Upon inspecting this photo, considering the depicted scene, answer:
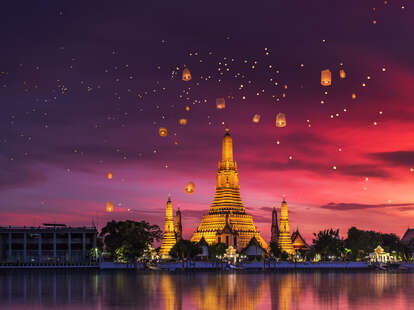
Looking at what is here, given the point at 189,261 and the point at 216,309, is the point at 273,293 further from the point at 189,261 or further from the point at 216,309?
the point at 189,261

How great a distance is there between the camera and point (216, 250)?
123m

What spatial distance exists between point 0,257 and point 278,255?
2188 inches

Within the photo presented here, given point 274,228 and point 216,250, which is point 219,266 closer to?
point 216,250

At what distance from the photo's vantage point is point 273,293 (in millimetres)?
47406

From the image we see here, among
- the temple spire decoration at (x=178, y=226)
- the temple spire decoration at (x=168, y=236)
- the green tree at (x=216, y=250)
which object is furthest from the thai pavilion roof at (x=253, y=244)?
the temple spire decoration at (x=178, y=226)

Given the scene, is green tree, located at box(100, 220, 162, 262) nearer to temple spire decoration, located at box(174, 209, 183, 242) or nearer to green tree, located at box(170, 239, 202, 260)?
green tree, located at box(170, 239, 202, 260)

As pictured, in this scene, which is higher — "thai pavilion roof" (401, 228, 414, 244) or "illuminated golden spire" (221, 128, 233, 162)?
"illuminated golden spire" (221, 128, 233, 162)

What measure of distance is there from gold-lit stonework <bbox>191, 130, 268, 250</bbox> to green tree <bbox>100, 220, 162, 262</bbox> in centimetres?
1590

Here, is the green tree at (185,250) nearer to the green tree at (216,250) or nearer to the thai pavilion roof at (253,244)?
the green tree at (216,250)

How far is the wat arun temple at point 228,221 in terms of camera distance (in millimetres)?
133500

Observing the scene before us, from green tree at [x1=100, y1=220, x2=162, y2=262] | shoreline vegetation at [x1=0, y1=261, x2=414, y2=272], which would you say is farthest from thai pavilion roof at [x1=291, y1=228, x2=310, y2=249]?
green tree at [x1=100, y1=220, x2=162, y2=262]

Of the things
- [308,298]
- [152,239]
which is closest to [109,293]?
[308,298]

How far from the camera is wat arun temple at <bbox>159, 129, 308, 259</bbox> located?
134 metres

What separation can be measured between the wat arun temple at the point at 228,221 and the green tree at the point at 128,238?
12463mm
